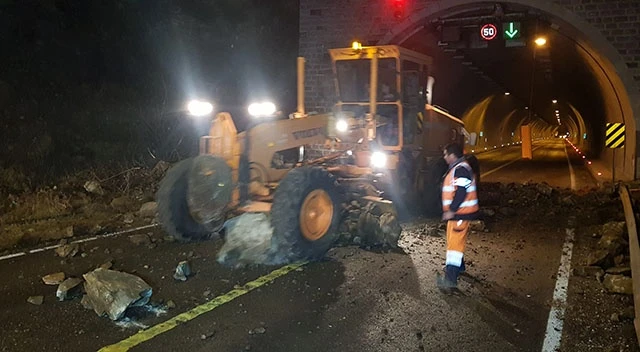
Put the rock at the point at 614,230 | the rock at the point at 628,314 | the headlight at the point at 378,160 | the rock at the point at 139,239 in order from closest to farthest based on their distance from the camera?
the rock at the point at 628,314 → the rock at the point at 139,239 → the rock at the point at 614,230 → the headlight at the point at 378,160

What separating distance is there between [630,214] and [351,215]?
14.1 ft

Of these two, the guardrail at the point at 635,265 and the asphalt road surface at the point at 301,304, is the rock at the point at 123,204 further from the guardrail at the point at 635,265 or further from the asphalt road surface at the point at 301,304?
the guardrail at the point at 635,265

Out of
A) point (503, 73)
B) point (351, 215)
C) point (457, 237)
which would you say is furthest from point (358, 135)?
point (503, 73)

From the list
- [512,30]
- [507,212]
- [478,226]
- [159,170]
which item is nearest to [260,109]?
[478,226]

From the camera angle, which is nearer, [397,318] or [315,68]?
[397,318]

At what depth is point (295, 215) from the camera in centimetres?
699

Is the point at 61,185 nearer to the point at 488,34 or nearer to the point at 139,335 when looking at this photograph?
the point at 139,335

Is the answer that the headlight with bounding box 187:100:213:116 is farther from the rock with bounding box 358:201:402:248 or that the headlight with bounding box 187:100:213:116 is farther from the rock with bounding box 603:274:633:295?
the rock with bounding box 603:274:633:295

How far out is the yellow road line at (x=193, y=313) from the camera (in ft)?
15.4

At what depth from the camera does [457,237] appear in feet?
21.2

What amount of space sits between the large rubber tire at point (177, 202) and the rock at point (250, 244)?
1.31ft

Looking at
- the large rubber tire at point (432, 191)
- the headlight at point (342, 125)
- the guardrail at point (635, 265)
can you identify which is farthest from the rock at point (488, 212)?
the headlight at point (342, 125)

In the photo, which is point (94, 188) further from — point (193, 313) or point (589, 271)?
point (589, 271)

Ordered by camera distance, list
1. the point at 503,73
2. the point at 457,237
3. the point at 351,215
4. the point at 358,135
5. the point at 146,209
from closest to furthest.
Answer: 1. the point at 457,237
2. the point at 351,215
3. the point at 358,135
4. the point at 146,209
5. the point at 503,73
